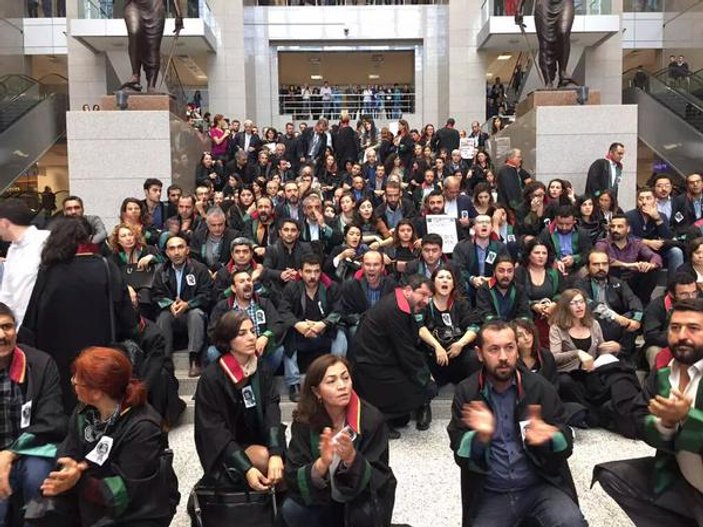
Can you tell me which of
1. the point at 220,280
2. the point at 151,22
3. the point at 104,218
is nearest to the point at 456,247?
the point at 220,280

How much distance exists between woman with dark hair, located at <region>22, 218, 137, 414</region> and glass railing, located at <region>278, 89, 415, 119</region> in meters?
22.2

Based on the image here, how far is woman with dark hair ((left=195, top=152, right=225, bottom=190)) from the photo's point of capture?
12.9 meters

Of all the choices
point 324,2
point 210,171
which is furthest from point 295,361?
point 324,2

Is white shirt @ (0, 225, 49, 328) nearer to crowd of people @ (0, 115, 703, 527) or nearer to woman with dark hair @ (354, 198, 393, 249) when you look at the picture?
crowd of people @ (0, 115, 703, 527)

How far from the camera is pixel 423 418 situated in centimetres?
597

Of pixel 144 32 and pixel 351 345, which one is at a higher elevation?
pixel 144 32

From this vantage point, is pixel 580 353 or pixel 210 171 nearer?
pixel 580 353

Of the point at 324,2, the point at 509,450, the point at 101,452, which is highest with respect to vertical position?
the point at 324,2

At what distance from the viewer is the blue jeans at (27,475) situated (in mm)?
3449

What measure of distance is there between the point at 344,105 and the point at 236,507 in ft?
79.4

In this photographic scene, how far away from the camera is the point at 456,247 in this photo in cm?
762

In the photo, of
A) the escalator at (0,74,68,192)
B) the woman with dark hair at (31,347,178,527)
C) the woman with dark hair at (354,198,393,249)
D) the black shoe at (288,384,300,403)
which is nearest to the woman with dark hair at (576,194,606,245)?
the woman with dark hair at (354,198,393,249)

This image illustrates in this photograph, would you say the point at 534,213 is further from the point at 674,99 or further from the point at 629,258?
the point at 674,99

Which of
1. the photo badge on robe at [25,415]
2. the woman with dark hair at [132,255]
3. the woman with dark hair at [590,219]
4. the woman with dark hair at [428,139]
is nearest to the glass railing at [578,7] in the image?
the woman with dark hair at [428,139]
